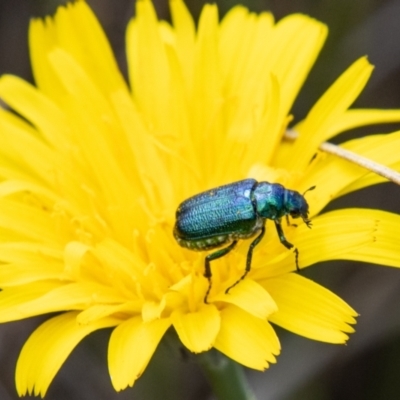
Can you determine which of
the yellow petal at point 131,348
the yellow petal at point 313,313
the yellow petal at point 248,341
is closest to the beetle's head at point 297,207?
the yellow petal at point 313,313

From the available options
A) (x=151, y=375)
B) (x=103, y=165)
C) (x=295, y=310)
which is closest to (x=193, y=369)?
(x=151, y=375)

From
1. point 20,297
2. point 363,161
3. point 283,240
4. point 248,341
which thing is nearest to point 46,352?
point 20,297

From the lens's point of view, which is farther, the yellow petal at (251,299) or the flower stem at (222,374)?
the flower stem at (222,374)

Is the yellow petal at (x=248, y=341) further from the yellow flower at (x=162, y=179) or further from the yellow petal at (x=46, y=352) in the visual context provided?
the yellow petal at (x=46, y=352)

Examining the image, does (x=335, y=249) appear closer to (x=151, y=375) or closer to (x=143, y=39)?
(x=143, y=39)

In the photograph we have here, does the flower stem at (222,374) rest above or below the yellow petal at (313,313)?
below

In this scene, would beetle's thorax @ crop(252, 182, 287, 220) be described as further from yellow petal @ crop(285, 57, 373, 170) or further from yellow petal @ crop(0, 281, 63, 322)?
yellow petal @ crop(0, 281, 63, 322)

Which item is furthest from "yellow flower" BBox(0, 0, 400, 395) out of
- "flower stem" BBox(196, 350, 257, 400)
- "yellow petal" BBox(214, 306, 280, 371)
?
"flower stem" BBox(196, 350, 257, 400)
